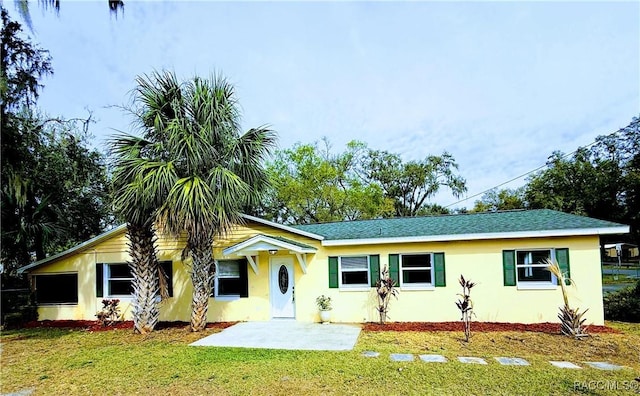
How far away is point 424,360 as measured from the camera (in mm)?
6828

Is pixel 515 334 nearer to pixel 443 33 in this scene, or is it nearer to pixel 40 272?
pixel 443 33

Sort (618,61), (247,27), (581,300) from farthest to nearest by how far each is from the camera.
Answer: (618,61), (247,27), (581,300)

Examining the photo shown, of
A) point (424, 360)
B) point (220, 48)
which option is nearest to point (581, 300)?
point (424, 360)

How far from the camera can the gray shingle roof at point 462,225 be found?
32.0ft

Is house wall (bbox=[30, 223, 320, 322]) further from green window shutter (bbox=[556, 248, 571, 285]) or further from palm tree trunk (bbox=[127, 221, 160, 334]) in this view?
green window shutter (bbox=[556, 248, 571, 285])

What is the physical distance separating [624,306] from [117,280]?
1644cm

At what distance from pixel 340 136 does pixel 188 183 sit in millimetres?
24404

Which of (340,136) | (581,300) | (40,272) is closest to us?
(581,300)

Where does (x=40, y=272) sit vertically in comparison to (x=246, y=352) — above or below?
above

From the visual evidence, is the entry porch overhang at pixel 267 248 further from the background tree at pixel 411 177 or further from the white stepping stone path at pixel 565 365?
the background tree at pixel 411 177

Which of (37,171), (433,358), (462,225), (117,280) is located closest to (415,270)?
(462,225)

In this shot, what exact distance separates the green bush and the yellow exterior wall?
2068mm

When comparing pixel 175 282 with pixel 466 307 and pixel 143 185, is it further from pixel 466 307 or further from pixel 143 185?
pixel 466 307
